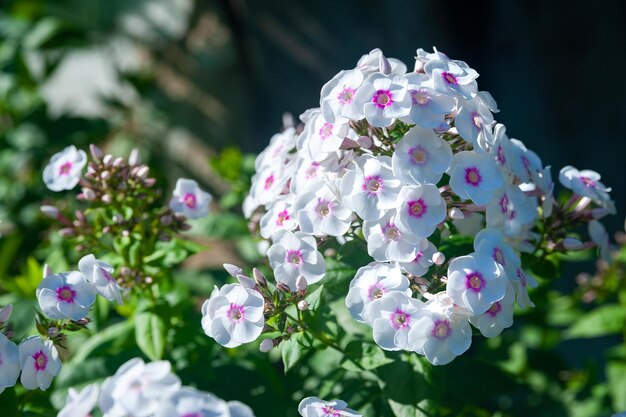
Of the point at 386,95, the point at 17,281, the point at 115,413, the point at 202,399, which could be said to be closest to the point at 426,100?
the point at 386,95

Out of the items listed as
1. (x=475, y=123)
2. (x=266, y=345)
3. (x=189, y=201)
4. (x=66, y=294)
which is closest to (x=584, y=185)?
(x=475, y=123)

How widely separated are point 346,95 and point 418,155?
23 centimetres

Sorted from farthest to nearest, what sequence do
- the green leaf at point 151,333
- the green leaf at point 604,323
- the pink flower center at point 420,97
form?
the green leaf at point 604,323 → the green leaf at point 151,333 → the pink flower center at point 420,97

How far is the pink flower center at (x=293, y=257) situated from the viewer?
1.78 meters

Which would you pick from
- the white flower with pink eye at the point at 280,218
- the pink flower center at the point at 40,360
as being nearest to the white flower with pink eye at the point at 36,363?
the pink flower center at the point at 40,360

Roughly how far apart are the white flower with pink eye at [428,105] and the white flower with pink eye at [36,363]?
0.96 m

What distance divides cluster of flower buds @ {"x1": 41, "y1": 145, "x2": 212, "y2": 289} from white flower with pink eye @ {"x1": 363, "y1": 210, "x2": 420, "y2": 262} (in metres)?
0.66

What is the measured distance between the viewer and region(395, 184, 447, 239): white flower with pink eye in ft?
5.44

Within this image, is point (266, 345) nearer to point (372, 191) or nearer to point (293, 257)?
point (293, 257)

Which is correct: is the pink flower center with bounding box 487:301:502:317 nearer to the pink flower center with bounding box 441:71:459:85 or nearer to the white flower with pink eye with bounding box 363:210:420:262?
the white flower with pink eye with bounding box 363:210:420:262

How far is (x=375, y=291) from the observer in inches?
67.4

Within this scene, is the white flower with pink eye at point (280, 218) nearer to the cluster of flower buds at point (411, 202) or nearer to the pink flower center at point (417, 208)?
the cluster of flower buds at point (411, 202)

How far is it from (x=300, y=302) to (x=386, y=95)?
0.50m

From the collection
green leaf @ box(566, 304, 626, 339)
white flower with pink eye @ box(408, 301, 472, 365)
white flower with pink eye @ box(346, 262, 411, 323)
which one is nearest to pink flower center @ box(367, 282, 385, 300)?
white flower with pink eye @ box(346, 262, 411, 323)
